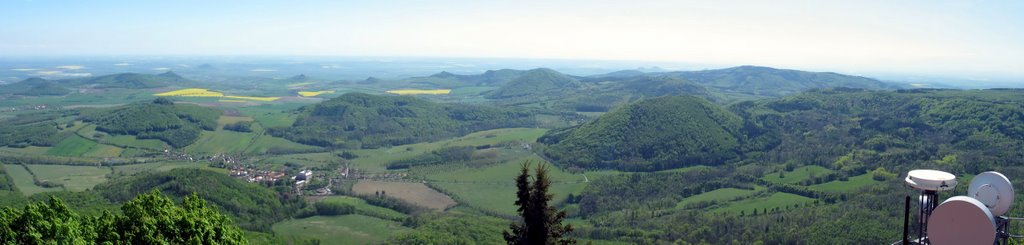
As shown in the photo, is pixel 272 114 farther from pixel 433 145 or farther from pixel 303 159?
pixel 433 145

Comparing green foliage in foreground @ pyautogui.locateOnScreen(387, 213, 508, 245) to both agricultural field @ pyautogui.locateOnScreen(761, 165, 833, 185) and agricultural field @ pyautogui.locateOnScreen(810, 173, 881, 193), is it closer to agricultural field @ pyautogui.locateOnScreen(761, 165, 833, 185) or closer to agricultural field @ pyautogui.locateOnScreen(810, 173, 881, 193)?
agricultural field @ pyautogui.locateOnScreen(810, 173, 881, 193)

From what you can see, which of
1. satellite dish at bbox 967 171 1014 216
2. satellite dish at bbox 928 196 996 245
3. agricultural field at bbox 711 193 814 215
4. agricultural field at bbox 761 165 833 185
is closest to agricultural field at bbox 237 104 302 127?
agricultural field at bbox 711 193 814 215

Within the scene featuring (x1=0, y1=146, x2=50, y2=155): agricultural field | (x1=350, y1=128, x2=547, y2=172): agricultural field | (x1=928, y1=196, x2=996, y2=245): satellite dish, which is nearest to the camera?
(x1=928, y1=196, x2=996, y2=245): satellite dish

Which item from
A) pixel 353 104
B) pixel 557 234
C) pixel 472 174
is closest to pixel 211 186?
pixel 472 174

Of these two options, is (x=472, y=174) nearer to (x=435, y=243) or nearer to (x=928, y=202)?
(x=435, y=243)

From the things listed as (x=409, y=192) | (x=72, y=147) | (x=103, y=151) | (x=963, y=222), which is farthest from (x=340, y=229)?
(x=72, y=147)

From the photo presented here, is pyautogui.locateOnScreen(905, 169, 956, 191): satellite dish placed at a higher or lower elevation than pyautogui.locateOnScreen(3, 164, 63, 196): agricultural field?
higher

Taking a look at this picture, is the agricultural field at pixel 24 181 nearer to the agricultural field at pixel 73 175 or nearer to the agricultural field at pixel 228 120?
the agricultural field at pixel 73 175
